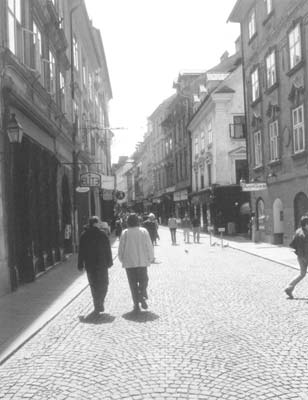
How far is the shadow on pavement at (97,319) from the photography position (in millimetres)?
8242

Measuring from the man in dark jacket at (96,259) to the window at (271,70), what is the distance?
15.6m

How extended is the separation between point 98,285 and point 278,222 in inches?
651

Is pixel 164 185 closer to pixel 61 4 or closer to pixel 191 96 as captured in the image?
pixel 191 96

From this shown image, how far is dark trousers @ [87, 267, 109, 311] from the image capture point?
891 centimetres

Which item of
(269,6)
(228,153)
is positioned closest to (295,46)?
(269,6)

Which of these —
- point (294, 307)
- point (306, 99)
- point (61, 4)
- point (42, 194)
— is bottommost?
point (294, 307)

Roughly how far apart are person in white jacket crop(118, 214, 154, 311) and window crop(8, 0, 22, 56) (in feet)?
19.7

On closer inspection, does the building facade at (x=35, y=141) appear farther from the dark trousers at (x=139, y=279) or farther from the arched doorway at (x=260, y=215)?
the arched doorway at (x=260, y=215)

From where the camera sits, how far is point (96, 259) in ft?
29.9

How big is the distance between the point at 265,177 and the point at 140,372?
→ 20.3 meters

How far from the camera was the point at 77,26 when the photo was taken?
90.9ft

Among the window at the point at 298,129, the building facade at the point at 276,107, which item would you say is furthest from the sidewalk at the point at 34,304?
the building facade at the point at 276,107

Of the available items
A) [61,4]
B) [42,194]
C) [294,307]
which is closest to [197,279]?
[294,307]

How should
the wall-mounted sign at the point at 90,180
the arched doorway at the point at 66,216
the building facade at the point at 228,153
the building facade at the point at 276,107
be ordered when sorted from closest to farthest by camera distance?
1. the building facade at the point at 276,107
2. the arched doorway at the point at 66,216
3. the wall-mounted sign at the point at 90,180
4. the building facade at the point at 228,153
